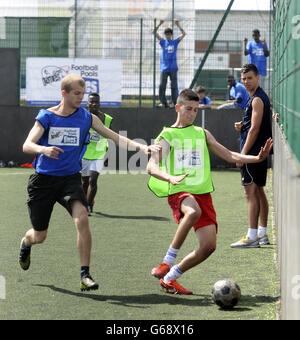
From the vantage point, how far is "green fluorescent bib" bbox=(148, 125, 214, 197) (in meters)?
9.61

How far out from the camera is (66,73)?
2738 cm

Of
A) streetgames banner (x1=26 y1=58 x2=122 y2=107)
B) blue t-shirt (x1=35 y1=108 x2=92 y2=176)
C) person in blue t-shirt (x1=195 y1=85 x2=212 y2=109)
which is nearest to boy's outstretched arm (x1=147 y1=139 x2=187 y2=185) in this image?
blue t-shirt (x1=35 y1=108 x2=92 y2=176)

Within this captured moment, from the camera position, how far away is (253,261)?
36.7ft

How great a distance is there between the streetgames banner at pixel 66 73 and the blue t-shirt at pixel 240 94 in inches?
116

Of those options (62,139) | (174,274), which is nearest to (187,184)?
(174,274)

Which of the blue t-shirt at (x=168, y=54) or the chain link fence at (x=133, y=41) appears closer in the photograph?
the blue t-shirt at (x=168, y=54)

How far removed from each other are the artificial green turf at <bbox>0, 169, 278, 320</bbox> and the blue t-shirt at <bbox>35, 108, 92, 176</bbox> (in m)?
1.05

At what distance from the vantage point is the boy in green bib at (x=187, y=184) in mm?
9422

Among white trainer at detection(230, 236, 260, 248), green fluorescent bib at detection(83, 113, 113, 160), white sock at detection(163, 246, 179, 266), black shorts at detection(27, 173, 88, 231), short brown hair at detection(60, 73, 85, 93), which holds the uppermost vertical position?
short brown hair at detection(60, 73, 85, 93)

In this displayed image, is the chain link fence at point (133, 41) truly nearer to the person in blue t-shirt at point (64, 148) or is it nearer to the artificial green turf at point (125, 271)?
the artificial green turf at point (125, 271)

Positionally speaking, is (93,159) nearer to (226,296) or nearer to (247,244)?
(247,244)

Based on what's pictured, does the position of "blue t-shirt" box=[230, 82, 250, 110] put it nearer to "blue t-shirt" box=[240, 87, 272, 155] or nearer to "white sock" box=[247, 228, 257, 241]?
"blue t-shirt" box=[240, 87, 272, 155]

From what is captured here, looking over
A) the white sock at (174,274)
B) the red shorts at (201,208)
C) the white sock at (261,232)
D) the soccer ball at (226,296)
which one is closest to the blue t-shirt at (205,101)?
the white sock at (261,232)
